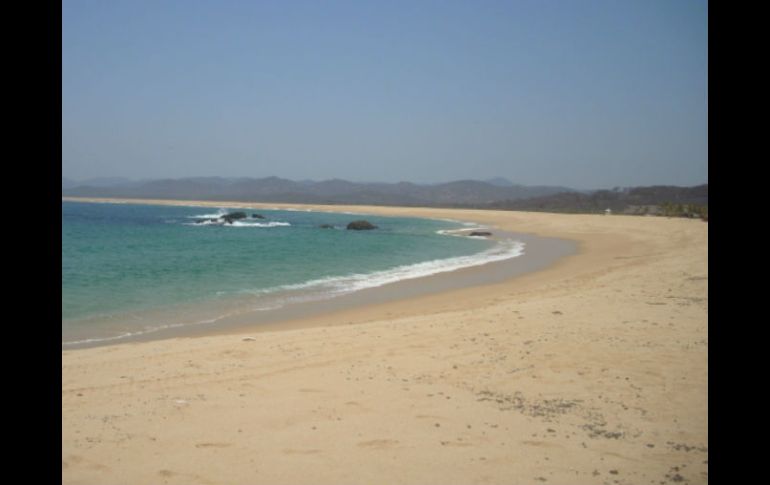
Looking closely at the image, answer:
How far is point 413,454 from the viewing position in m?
3.92

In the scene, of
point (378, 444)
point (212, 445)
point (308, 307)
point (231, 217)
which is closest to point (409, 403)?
point (378, 444)

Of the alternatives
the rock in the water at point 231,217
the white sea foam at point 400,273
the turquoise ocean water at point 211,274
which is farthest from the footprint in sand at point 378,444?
the rock in the water at point 231,217

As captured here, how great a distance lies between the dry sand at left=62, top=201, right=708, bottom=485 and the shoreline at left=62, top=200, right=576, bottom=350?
4.42ft

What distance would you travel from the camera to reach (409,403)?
4957mm

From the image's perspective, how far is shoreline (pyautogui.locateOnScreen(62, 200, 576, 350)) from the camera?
31.4 ft

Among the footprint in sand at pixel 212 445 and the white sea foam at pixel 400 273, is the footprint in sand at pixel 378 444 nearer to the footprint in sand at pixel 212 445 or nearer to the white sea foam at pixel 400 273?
the footprint in sand at pixel 212 445

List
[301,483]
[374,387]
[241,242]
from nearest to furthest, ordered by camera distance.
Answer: [301,483]
[374,387]
[241,242]

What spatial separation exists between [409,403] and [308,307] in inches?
287

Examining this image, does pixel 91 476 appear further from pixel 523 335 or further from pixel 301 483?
pixel 523 335
